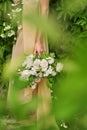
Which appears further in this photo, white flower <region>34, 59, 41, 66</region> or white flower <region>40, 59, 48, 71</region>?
white flower <region>40, 59, 48, 71</region>

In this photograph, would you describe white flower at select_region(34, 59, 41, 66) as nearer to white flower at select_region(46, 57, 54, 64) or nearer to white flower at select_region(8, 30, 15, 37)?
white flower at select_region(46, 57, 54, 64)

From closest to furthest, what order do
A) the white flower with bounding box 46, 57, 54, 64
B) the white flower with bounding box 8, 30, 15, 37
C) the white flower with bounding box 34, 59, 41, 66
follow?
1. the white flower with bounding box 34, 59, 41, 66
2. the white flower with bounding box 46, 57, 54, 64
3. the white flower with bounding box 8, 30, 15, 37

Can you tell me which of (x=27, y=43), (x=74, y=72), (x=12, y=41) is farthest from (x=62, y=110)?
(x=12, y=41)

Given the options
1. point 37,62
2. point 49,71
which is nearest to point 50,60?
point 49,71

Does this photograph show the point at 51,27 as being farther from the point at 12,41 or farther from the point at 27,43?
the point at 12,41

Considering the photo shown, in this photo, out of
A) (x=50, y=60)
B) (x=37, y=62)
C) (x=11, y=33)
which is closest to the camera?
(x=37, y=62)

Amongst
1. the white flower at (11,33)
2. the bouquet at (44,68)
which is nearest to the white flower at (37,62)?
the bouquet at (44,68)

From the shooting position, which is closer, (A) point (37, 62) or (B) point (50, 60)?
(A) point (37, 62)

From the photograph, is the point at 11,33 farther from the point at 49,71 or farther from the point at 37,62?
the point at 37,62

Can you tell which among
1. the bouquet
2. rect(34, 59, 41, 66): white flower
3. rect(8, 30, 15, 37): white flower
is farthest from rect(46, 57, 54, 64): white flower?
rect(8, 30, 15, 37): white flower

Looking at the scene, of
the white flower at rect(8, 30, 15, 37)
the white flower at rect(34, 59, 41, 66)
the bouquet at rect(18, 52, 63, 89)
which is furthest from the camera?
the white flower at rect(8, 30, 15, 37)

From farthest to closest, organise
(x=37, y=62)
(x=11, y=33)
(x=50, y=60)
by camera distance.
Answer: (x=11, y=33), (x=50, y=60), (x=37, y=62)

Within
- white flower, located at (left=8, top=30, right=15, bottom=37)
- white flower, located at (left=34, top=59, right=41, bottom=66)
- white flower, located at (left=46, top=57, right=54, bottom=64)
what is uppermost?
white flower, located at (left=34, top=59, right=41, bottom=66)

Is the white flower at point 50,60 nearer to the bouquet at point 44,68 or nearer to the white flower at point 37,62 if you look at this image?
the bouquet at point 44,68
